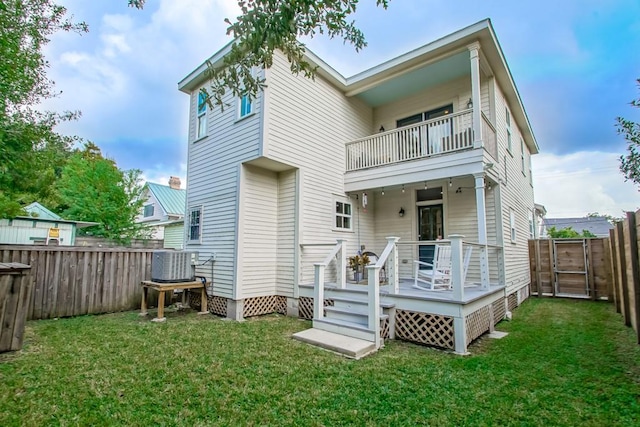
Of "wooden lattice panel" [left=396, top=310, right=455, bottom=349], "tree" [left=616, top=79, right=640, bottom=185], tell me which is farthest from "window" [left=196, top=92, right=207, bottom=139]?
"tree" [left=616, top=79, right=640, bottom=185]

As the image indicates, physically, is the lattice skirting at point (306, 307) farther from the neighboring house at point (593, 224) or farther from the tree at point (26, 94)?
the neighboring house at point (593, 224)

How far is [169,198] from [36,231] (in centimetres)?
754

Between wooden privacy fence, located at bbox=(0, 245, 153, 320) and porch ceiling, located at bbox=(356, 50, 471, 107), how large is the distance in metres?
7.80

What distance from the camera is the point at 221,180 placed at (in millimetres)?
7727

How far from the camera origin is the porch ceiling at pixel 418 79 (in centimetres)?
757

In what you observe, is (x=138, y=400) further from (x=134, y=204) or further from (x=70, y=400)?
(x=134, y=204)

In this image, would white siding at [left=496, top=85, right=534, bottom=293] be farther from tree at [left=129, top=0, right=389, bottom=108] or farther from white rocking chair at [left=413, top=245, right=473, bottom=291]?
tree at [left=129, top=0, right=389, bottom=108]

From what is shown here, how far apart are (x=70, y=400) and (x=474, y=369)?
4620mm

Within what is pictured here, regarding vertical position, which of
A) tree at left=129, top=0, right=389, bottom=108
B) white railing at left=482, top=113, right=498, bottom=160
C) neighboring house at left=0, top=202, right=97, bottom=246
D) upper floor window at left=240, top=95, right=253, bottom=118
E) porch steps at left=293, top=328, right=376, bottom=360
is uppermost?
upper floor window at left=240, top=95, right=253, bottom=118

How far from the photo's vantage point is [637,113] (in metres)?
6.33

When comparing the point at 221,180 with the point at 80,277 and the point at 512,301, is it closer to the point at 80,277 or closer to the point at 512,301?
the point at 80,277

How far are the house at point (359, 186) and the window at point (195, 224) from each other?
0.07 metres

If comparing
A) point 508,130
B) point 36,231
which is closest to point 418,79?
point 508,130

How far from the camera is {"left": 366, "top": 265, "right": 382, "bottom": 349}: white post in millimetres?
4906
